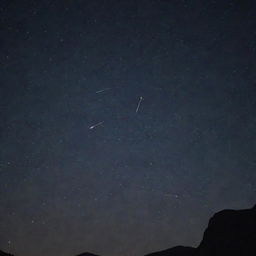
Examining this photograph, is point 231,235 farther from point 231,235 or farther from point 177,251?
point 177,251

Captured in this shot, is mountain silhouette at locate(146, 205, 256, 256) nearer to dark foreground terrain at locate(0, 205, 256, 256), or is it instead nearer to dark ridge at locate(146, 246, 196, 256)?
dark foreground terrain at locate(0, 205, 256, 256)

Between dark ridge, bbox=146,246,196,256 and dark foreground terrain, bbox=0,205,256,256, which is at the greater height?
dark foreground terrain, bbox=0,205,256,256

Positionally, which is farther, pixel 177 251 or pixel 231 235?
pixel 177 251

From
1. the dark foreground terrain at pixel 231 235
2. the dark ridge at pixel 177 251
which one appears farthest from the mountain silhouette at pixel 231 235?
the dark ridge at pixel 177 251

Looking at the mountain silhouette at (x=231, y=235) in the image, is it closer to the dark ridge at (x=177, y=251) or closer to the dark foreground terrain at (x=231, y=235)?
the dark foreground terrain at (x=231, y=235)

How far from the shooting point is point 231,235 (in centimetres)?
3006

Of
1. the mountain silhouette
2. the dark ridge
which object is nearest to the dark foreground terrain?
the mountain silhouette

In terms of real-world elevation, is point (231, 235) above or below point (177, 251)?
above

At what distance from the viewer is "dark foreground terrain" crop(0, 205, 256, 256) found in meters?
28.2

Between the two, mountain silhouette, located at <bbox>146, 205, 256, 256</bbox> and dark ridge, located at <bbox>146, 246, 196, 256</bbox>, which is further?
dark ridge, located at <bbox>146, 246, 196, 256</bbox>

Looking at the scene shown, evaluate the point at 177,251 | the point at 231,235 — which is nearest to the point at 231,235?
the point at 231,235

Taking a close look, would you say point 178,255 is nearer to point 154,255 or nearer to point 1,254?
point 154,255

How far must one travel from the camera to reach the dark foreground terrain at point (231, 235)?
28234 mm

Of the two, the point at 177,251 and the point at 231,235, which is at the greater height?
the point at 231,235
